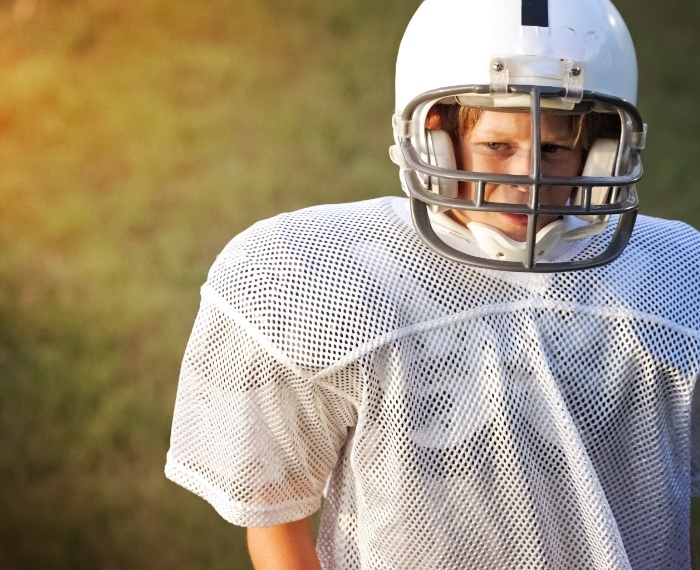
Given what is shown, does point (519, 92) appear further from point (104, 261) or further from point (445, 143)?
point (104, 261)

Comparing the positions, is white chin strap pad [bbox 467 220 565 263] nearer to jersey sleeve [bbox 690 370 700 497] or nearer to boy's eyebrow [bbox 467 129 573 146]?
boy's eyebrow [bbox 467 129 573 146]

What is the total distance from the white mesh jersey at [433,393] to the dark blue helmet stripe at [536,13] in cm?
29

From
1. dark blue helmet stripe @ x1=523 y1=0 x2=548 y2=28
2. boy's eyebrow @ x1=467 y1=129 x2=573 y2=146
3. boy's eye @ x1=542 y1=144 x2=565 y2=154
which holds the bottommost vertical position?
boy's eye @ x1=542 y1=144 x2=565 y2=154

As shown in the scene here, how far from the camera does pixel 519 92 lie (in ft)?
3.78

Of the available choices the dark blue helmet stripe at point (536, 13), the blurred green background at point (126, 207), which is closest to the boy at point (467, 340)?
the dark blue helmet stripe at point (536, 13)

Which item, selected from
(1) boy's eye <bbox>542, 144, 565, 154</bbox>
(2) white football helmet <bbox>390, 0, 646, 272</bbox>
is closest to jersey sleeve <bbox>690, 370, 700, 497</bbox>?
(2) white football helmet <bbox>390, 0, 646, 272</bbox>

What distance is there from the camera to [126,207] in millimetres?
2361

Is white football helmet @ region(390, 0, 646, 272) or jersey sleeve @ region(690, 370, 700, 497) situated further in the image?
jersey sleeve @ region(690, 370, 700, 497)

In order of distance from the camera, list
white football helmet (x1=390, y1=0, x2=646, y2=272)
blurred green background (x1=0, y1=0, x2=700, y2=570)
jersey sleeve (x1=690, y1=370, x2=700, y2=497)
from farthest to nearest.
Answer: blurred green background (x1=0, y1=0, x2=700, y2=570), jersey sleeve (x1=690, y1=370, x2=700, y2=497), white football helmet (x1=390, y1=0, x2=646, y2=272)

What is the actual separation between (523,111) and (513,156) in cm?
5

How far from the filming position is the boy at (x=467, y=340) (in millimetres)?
1195

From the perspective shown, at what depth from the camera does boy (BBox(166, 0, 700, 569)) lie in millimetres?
1195

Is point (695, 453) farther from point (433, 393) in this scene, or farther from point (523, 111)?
point (523, 111)

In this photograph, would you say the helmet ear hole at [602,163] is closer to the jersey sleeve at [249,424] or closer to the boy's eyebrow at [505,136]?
the boy's eyebrow at [505,136]
